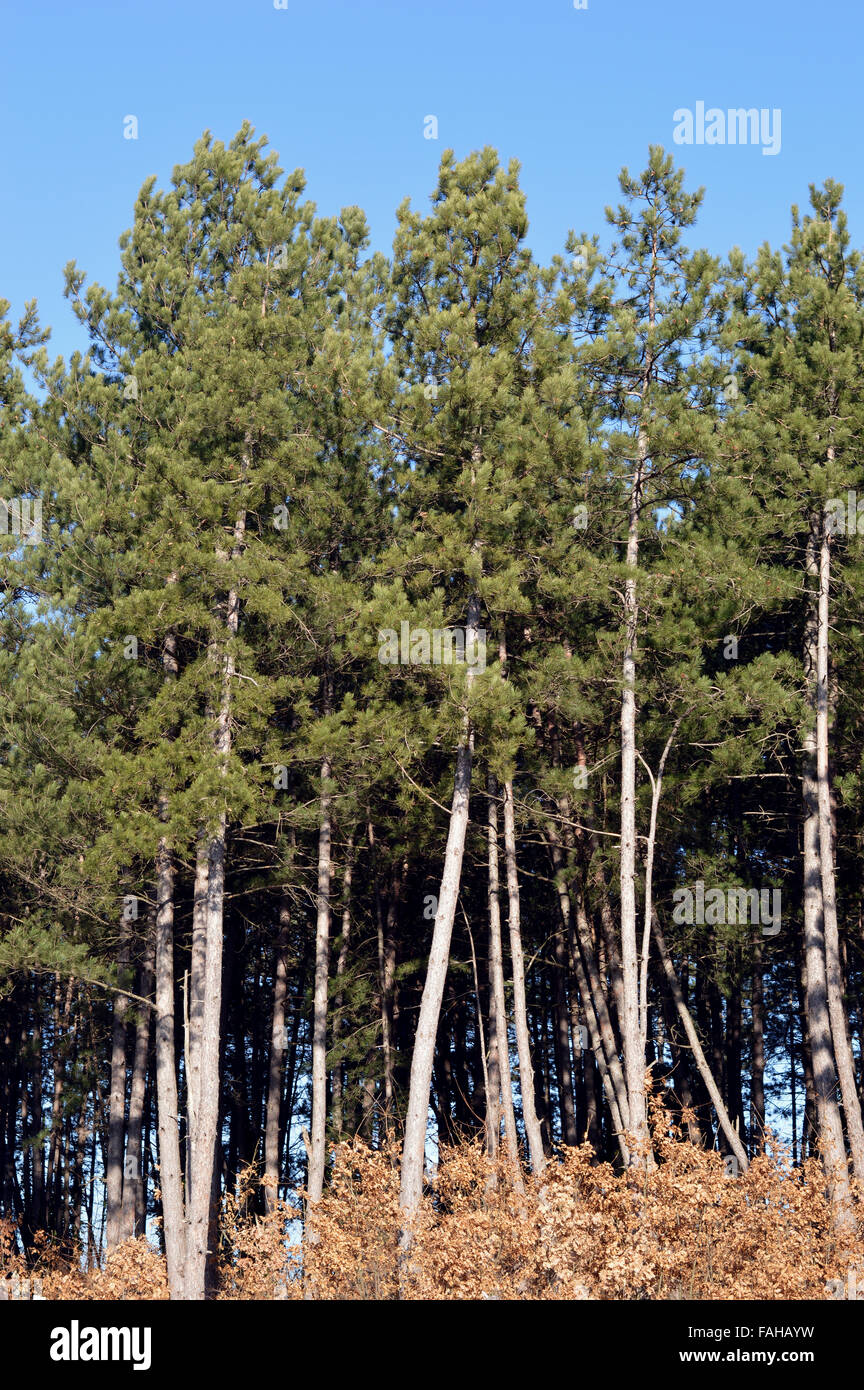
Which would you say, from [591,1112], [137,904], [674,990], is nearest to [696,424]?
[674,990]

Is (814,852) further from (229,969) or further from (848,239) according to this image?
(229,969)

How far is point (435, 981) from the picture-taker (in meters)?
13.9

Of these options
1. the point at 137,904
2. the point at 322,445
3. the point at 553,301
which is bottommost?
the point at 137,904

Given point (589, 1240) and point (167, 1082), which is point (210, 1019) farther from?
point (589, 1240)

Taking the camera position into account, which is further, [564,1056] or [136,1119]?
[564,1056]

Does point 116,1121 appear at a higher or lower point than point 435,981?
lower

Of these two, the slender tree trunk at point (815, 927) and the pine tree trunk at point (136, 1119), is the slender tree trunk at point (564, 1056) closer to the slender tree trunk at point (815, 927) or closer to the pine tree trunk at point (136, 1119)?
the slender tree trunk at point (815, 927)

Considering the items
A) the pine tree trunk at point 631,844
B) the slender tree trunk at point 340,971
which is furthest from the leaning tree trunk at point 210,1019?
the pine tree trunk at point 631,844

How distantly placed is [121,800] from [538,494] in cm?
651

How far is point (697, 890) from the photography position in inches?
656

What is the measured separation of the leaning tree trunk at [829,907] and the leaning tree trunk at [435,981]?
4.51m

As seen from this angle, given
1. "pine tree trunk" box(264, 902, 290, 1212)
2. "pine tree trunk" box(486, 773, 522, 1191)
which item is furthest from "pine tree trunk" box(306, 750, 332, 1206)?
"pine tree trunk" box(486, 773, 522, 1191)

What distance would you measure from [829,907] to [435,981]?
5.05m

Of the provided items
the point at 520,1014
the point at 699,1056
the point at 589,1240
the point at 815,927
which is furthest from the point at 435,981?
the point at 699,1056
